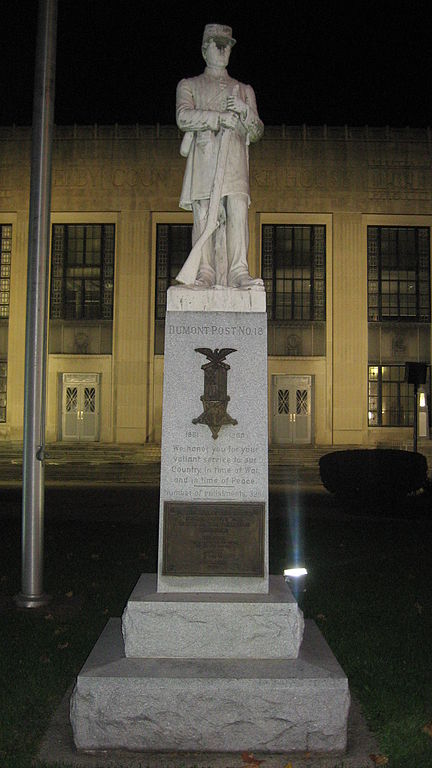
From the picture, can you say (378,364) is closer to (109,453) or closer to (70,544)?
(109,453)

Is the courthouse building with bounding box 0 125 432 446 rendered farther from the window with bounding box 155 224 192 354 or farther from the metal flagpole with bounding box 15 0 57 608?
the metal flagpole with bounding box 15 0 57 608

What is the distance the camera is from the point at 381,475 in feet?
53.3

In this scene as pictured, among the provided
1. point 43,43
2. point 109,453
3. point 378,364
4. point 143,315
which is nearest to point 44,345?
point 43,43

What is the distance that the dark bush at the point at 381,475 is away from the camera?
16234 mm

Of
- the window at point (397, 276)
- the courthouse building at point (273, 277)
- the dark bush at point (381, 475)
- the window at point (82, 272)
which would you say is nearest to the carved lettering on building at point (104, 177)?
the courthouse building at point (273, 277)

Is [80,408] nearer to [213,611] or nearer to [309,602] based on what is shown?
[309,602]

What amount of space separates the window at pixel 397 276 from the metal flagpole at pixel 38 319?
80.4 feet

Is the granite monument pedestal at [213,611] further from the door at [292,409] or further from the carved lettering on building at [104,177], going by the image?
the carved lettering on building at [104,177]

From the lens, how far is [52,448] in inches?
1142

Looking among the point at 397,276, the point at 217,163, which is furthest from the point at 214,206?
the point at 397,276

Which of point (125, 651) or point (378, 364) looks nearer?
point (125, 651)

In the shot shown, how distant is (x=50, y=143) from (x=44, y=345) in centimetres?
247

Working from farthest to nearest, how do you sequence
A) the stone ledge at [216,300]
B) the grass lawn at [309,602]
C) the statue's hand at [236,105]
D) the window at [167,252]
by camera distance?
the window at [167,252]
the statue's hand at [236,105]
the stone ledge at [216,300]
the grass lawn at [309,602]

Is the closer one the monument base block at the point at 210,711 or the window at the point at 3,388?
the monument base block at the point at 210,711
